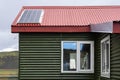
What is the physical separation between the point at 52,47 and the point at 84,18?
6.77 feet

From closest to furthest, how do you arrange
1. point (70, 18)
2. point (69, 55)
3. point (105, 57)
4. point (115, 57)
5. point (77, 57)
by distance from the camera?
point (115, 57), point (105, 57), point (77, 57), point (69, 55), point (70, 18)

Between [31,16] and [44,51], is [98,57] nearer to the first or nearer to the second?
[44,51]

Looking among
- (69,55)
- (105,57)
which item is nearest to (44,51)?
(69,55)

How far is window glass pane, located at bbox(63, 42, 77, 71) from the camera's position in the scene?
19.3 metres

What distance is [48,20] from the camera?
20.2m

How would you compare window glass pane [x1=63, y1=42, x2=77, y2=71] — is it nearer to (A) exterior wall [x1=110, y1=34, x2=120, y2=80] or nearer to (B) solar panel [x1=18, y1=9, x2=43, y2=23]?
(B) solar panel [x1=18, y1=9, x2=43, y2=23]

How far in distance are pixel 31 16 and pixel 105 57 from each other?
14.4 feet

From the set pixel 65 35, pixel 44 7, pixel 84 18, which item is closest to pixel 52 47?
pixel 65 35

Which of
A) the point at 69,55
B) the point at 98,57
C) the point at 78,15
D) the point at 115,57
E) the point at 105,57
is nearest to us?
the point at 115,57

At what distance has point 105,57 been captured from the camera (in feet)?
56.9

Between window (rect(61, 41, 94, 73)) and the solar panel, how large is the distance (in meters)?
1.52

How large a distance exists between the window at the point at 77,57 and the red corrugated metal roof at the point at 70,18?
652mm

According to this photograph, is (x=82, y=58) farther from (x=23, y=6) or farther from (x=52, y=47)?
(x=23, y=6)

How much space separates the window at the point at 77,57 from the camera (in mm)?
19266
